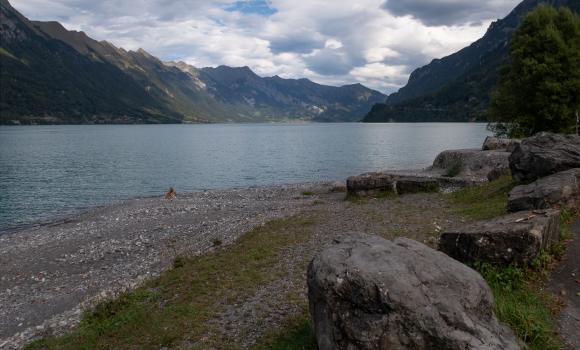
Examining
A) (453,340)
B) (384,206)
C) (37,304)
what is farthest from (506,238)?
(37,304)

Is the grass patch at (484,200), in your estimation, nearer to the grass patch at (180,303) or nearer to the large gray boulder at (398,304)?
the grass patch at (180,303)

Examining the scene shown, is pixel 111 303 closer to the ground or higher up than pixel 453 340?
closer to the ground

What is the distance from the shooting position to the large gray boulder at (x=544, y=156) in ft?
77.7

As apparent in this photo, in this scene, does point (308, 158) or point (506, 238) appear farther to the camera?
point (308, 158)

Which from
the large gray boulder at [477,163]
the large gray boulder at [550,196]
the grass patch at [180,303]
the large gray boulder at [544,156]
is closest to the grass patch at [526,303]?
the large gray boulder at [550,196]

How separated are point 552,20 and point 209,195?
45.5m

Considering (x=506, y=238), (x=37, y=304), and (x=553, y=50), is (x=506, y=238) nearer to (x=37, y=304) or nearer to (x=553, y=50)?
(x=37, y=304)

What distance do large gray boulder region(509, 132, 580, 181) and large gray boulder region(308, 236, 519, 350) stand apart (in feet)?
55.7

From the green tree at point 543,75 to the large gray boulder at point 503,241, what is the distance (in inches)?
1577

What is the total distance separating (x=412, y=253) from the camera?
10727mm

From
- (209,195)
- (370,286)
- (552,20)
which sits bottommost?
(209,195)

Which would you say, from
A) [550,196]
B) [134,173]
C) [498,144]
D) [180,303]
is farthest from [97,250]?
[134,173]

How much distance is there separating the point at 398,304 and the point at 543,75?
49.3 metres

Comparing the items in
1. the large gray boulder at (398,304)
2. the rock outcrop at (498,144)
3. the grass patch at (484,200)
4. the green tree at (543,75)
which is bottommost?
the grass patch at (484,200)
